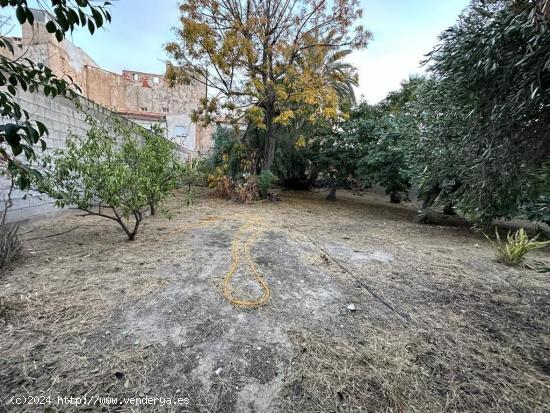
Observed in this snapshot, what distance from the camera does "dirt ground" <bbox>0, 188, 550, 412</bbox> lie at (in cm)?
131

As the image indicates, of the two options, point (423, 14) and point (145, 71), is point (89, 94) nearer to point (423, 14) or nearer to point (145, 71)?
point (145, 71)

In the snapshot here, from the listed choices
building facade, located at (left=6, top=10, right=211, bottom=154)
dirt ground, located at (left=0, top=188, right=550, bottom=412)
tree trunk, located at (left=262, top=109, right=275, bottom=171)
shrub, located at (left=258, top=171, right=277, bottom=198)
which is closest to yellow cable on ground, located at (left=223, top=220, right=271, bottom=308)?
dirt ground, located at (left=0, top=188, right=550, bottom=412)

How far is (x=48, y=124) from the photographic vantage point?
13.5 feet

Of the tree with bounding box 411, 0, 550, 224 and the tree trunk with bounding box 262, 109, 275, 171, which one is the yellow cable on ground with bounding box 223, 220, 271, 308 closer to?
the tree with bounding box 411, 0, 550, 224

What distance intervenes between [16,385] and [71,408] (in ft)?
1.14

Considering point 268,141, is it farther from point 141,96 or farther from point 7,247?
point 141,96

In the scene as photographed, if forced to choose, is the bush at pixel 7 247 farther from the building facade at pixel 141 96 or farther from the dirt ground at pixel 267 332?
the building facade at pixel 141 96

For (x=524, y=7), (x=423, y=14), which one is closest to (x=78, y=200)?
(x=524, y=7)

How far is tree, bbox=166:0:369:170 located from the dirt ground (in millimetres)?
5612

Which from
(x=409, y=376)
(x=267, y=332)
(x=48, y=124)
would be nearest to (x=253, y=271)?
(x=267, y=332)

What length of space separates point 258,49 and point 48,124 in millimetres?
5841

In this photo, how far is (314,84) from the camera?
750 cm

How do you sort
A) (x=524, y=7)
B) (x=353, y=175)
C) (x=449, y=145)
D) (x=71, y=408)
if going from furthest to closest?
(x=353, y=175)
(x=449, y=145)
(x=524, y=7)
(x=71, y=408)

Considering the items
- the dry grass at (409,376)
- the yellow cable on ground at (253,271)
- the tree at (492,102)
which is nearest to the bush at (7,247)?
the yellow cable on ground at (253,271)
